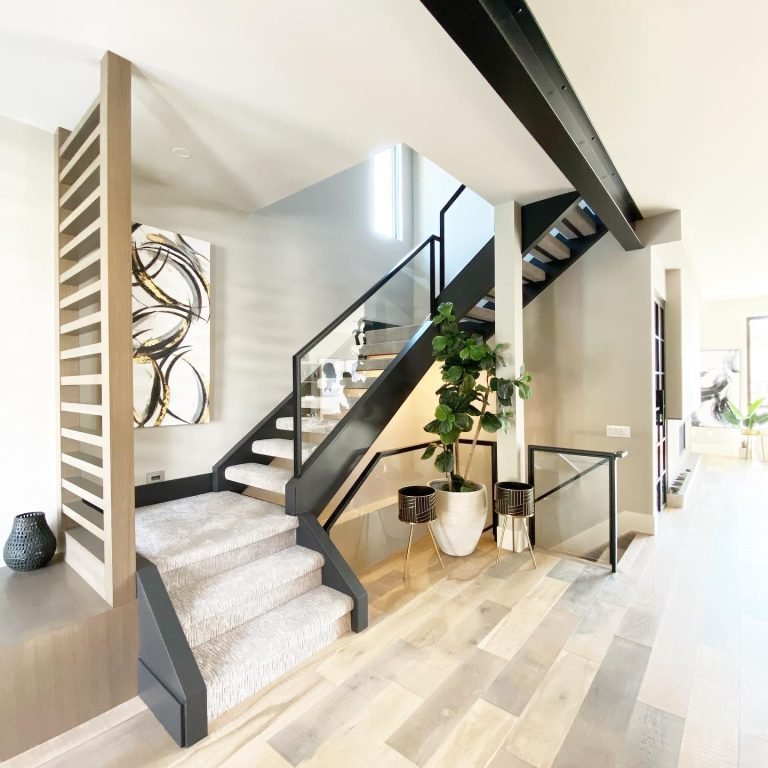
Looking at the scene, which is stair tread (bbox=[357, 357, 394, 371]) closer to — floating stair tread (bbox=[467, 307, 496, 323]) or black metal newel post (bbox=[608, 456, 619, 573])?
floating stair tread (bbox=[467, 307, 496, 323])

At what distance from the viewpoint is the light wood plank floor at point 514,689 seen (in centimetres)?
161

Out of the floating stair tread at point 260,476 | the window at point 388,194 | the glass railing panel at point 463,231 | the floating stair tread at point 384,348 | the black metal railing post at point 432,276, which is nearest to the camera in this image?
the floating stair tread at point 260,476

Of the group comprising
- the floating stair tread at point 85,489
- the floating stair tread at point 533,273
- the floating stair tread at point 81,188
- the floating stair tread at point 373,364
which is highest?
the floating stair tread at point 81,188

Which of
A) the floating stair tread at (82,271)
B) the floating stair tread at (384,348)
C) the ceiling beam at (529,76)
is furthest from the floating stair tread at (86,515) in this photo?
the ceiling beam at (529,76)

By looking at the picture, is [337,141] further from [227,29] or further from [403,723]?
[403,723]

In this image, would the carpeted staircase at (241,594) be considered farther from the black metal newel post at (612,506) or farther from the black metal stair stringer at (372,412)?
the black metal newel post at (612,506)

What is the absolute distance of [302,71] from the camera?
2020mm

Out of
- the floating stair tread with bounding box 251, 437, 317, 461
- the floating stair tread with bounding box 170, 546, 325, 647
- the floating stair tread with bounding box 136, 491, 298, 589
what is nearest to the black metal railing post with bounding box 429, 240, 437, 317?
the floating stair tread with bounding box 251, 437, 317, 461

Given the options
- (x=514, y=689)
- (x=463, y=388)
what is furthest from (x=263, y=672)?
(x=463, y=388)

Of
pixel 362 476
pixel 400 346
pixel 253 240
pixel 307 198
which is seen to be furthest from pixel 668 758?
pixel 307 198

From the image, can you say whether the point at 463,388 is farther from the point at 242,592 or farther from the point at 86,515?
the point at 86,515

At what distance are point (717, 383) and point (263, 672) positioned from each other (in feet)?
30.6

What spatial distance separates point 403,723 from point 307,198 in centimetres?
437

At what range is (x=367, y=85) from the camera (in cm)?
211
